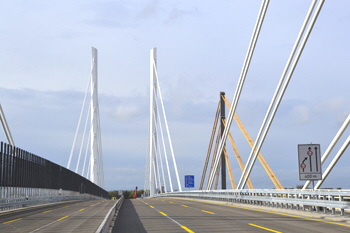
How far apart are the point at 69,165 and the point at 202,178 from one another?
2332 cm

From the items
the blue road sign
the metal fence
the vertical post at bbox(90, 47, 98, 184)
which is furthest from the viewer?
the vertical post at bbox(90, 47, 98, 184)

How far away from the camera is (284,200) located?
86.1 ft

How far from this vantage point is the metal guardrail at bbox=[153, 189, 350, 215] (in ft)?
67.0

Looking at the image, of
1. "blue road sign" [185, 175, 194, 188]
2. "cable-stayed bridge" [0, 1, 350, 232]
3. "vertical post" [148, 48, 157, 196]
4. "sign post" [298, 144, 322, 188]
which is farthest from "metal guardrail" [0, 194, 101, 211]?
"vertical post" [148, 48, 157, 196]

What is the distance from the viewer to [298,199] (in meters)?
24.3

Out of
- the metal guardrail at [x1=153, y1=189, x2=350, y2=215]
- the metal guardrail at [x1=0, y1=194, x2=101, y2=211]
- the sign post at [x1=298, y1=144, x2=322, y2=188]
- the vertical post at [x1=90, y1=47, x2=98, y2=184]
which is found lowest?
the metal guardrail at [x1=0, y1=194, x2=101, y2=211]

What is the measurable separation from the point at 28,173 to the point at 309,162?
2801cm

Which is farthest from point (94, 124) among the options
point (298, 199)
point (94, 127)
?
point (298, 199)

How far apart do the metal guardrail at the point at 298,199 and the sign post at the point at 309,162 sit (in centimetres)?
74

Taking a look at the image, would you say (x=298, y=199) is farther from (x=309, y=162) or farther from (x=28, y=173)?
(x=28, y=173)

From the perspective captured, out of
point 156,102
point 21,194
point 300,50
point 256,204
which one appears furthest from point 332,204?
point 156,102

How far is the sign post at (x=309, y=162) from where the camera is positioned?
22.9 meters

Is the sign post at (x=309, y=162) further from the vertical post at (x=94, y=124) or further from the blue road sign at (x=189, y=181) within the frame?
the vertical post at (x=94, y=124)

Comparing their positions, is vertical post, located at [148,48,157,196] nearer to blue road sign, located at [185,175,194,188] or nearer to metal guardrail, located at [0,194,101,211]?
blue road sign, located at [185,175,194,188]
